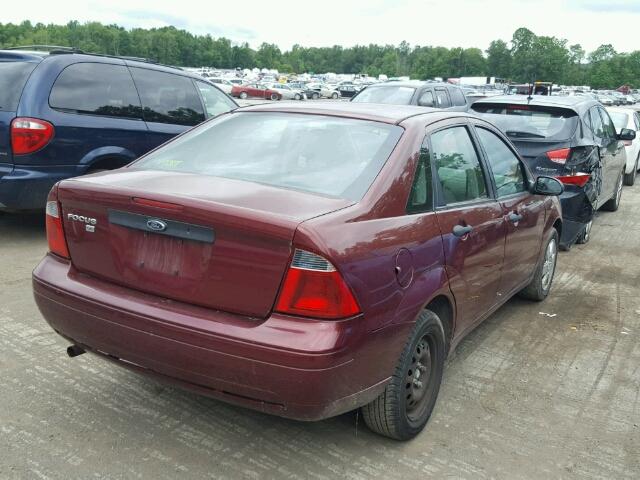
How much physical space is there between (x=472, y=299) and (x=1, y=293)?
11.5 feet

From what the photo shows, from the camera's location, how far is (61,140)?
6008 millimetres

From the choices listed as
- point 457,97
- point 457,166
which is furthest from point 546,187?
point 457,97

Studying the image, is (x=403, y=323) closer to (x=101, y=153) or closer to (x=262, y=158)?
(x=262, y=158)

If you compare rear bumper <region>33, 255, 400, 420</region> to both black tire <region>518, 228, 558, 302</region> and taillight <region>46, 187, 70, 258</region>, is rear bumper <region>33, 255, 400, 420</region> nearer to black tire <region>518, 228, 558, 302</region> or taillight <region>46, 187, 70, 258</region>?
taillight <region>46, 187, 70, 258</region>

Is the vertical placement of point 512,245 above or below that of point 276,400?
above

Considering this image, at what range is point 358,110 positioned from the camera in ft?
11.9

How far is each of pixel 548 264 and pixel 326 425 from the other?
2986mm

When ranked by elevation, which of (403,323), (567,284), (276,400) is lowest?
(567,284)

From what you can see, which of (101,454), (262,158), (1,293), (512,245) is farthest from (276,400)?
(1,293)

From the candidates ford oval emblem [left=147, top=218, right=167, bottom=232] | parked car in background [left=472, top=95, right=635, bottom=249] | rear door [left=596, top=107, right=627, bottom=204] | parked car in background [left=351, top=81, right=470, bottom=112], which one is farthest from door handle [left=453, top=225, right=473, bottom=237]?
parked car in background [left=351, top=81, right=470, bottom=112]

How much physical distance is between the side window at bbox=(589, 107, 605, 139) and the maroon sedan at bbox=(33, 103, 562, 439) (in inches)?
191

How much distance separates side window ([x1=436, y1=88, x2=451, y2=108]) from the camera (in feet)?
44.8

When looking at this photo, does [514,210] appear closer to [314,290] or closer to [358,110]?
[358,110]

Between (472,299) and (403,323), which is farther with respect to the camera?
(472,299)
